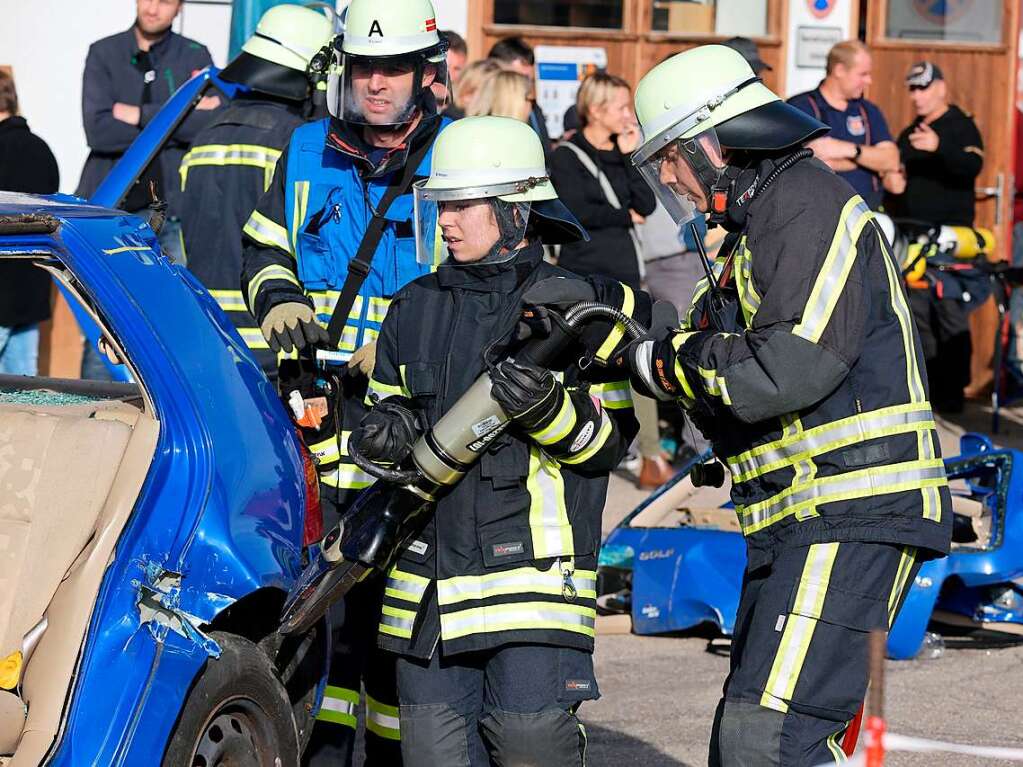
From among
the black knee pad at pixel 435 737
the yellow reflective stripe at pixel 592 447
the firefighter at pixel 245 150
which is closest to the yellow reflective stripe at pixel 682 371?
the yellow reflective stripe at pixel 592 447

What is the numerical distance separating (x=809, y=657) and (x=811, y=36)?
8137 millimetres

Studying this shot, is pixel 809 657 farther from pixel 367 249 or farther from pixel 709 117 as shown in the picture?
pixel 367 249

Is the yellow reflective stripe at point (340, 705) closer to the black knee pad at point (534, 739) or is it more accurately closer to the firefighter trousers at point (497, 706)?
the firefighter trousers at point (497, 706)

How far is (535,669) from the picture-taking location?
145 inches

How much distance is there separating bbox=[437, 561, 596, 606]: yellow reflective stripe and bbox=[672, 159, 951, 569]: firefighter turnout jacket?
18.3 inches

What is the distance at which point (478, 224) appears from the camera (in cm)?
388

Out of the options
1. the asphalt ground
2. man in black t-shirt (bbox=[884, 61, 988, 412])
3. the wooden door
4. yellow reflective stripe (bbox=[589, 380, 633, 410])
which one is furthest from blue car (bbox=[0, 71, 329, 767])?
the wooden door

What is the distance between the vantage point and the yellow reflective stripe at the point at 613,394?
12.9 ft

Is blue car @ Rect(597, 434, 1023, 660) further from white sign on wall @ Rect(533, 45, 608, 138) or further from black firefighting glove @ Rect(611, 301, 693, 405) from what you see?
white sign on wall @ Rect(533, 45, 608, 138)

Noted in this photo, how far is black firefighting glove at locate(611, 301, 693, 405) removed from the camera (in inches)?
142

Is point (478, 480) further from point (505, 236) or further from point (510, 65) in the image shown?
point (510, 65)

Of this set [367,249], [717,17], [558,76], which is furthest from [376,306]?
[717,17]

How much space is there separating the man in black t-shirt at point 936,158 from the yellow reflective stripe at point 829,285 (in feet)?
23.2

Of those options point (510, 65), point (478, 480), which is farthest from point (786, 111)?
point (510, 65)
